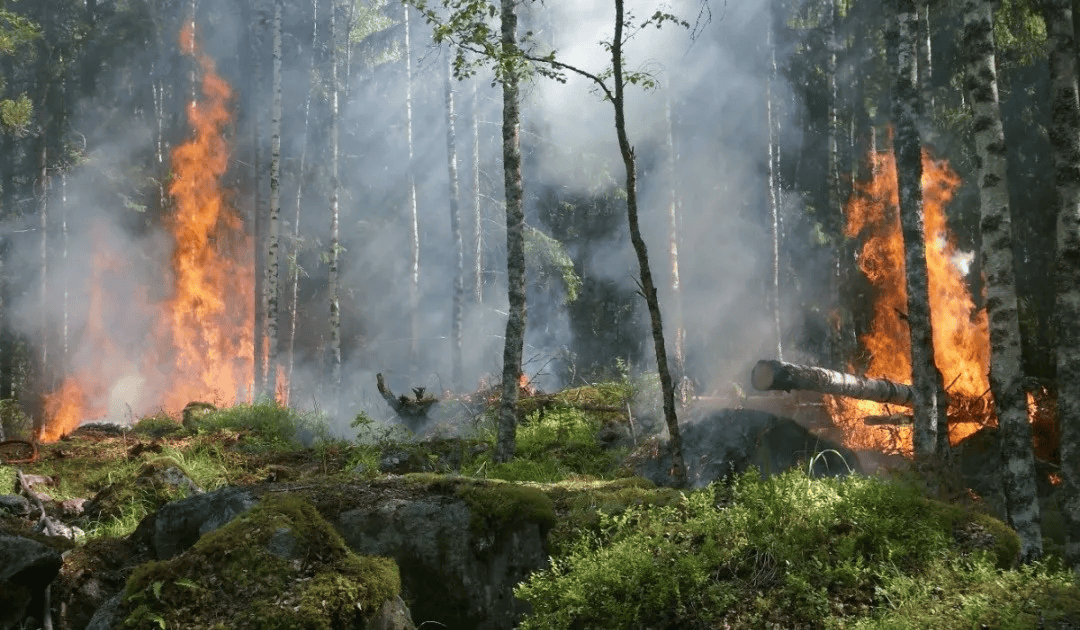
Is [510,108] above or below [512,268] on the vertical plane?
above

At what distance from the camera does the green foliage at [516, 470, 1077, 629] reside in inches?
164

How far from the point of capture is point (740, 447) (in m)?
11.7

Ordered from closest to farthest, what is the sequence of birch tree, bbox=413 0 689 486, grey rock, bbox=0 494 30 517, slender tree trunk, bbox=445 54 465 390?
grey rock, bbox=0 494 30 517, birch tree, bbox=413 0 689 486, slender tree trunk, bbox=445 54 465 390

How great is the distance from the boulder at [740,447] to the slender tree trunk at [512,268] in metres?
2.01

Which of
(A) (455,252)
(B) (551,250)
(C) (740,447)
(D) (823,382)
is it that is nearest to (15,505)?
(C) (740,447)

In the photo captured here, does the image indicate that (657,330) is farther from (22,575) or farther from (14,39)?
(14,39)

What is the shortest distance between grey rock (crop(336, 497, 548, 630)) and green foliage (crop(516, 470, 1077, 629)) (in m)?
0.59

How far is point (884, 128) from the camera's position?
69.6ft

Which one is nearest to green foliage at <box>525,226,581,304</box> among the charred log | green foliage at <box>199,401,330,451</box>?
the charred log

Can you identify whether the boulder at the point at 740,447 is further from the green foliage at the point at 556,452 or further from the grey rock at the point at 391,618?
the grey rock at the point at 391,618

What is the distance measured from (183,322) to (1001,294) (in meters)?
26.0

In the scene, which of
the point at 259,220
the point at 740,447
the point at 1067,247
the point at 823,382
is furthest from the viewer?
the point at 259,220

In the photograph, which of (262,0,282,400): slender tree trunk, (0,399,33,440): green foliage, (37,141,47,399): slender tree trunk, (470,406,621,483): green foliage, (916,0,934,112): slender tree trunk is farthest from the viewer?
(37,141,47,399): slender tree trunk

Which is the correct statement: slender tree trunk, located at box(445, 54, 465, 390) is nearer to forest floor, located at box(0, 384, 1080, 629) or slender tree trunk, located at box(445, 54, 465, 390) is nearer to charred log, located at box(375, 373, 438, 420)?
charred log, located at box(375, 373, 438, 420)
